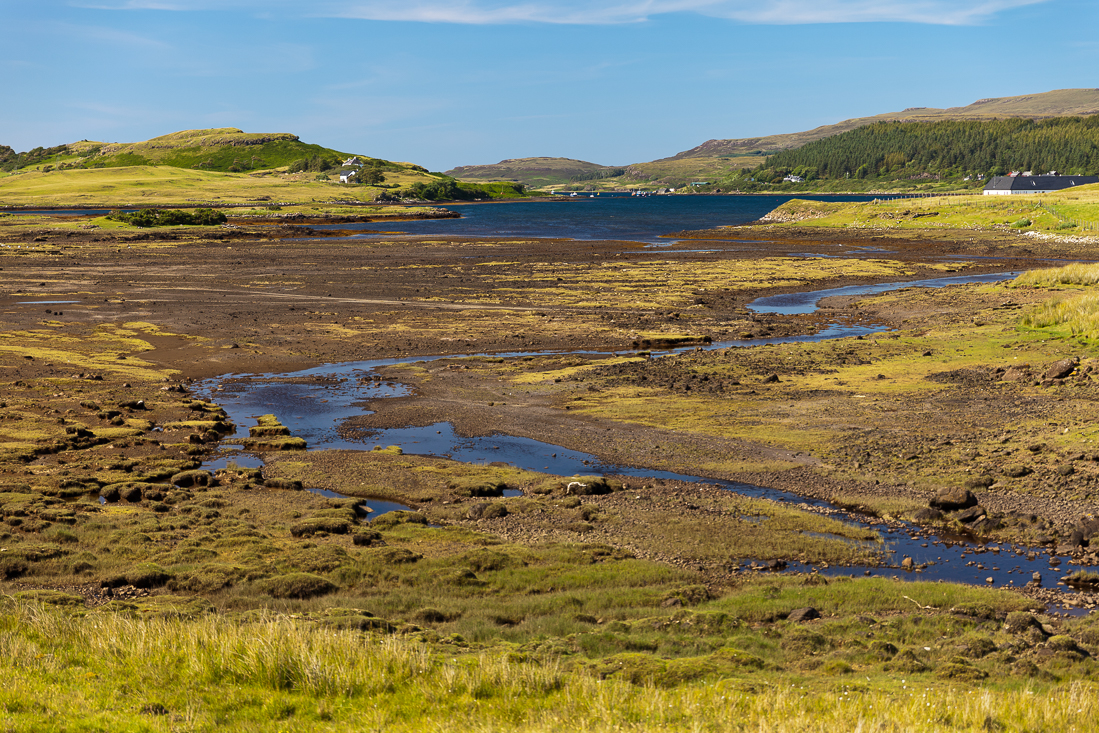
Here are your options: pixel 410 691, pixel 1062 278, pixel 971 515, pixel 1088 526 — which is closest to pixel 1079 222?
pixel 1062 278

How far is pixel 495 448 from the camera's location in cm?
2525

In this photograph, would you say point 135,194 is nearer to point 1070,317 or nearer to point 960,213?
point 960,213

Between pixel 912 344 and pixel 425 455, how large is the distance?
2456 centimetres

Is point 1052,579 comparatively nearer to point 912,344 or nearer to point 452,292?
point 912,344

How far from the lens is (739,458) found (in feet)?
75.7

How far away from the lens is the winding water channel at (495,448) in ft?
52.5

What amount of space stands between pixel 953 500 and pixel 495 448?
→ 13.0 metres

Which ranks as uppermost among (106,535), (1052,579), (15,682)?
(15,682)

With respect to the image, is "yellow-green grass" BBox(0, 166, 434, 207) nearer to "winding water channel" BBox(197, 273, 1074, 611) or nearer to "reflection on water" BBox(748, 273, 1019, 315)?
"reflection on water" BBox(748, 273, 1019, 315)

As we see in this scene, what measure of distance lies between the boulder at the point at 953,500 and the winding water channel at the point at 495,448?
1.16 m

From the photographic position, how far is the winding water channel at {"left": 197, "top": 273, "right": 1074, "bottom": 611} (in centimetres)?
1602

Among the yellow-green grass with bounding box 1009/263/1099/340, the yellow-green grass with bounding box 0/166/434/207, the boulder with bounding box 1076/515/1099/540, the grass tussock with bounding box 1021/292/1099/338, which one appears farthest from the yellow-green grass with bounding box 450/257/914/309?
the yellow-green grass with bounding box 0/166/434/207

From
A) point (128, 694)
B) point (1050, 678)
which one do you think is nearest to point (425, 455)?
point (128, 694)

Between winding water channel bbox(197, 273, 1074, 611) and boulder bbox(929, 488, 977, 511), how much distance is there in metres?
1.16
